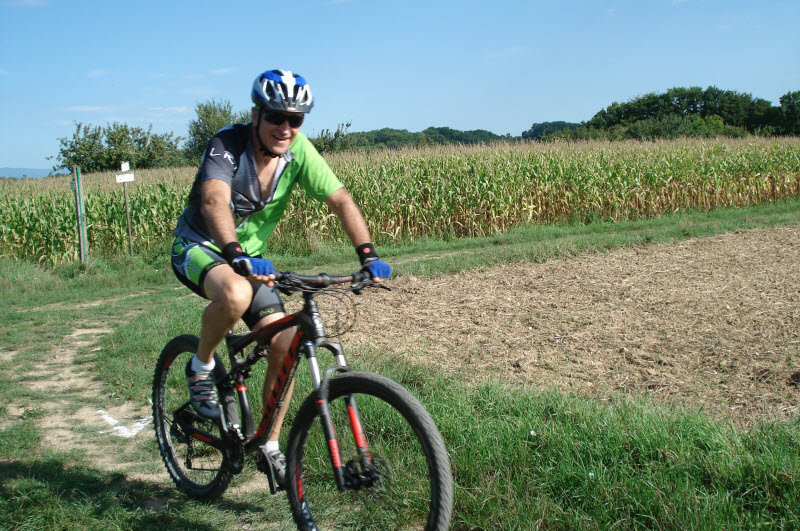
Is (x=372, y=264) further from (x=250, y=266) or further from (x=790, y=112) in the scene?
(x=790, y=112)

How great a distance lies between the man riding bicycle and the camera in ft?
9.73

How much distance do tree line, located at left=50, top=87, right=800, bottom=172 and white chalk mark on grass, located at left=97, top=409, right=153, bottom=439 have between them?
15077mm

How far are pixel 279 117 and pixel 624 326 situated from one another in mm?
A: 4367

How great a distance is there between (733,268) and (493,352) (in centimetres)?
490

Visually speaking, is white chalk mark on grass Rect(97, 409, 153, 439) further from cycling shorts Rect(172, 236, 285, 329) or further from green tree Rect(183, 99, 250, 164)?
green tree Rect(183, 99, 250, 164)

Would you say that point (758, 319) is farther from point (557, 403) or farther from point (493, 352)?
point (557, 403)

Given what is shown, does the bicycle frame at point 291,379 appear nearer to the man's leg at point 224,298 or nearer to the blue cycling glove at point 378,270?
the man's leg at point 224,298

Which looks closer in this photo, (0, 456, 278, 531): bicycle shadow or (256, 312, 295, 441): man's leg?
(256, 312, 295, 441): man's leg

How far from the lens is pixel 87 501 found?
11.4 feet

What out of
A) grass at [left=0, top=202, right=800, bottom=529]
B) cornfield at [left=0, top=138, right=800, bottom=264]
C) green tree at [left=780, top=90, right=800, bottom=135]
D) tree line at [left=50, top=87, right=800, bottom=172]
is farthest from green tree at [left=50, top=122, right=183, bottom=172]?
green tree at [left=780, top=90, right=800, bottom=135]

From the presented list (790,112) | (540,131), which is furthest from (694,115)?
(540,131)

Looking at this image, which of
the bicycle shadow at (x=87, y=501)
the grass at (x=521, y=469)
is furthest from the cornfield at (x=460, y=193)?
the bicycle shadow at (x=87, y=501)

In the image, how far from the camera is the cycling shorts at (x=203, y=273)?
3088 mm

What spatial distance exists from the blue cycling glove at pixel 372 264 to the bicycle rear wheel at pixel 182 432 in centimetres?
107
